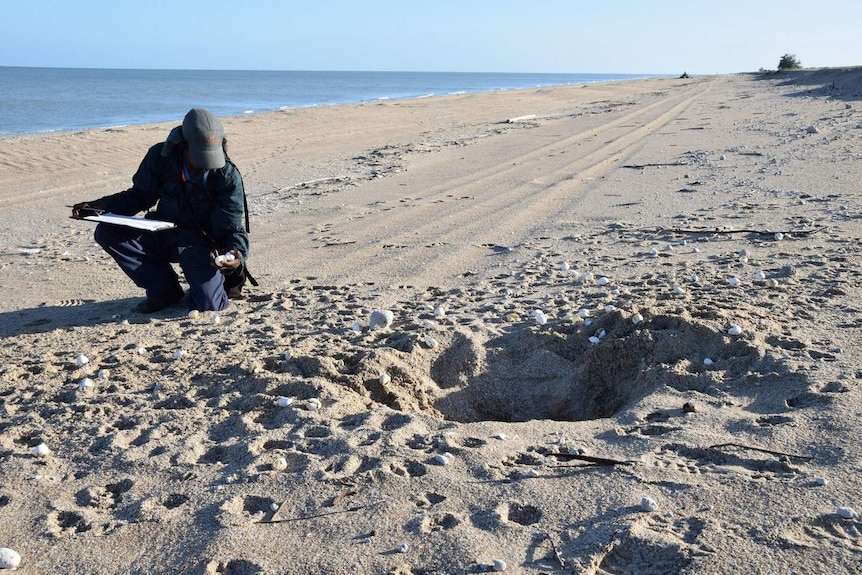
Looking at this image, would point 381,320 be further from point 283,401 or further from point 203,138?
point 203,138

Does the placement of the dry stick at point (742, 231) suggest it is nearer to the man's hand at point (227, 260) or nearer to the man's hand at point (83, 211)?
the man's hand at point (227, 260)

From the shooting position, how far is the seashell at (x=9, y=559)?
232 cm

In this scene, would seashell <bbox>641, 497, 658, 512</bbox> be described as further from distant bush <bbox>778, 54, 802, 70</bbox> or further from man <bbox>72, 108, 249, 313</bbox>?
distant bush <bbox>778, 54, 802, 70</bbox>

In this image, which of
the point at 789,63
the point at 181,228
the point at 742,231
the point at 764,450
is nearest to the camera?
the point at 764,450

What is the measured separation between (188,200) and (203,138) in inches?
20.7

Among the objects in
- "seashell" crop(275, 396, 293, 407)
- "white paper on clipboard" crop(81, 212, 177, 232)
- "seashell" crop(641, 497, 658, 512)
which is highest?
"white paper on clipboard" crop(81, 212, 177, 232)

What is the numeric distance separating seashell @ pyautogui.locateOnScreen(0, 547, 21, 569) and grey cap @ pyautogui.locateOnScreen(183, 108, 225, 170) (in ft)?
8.15

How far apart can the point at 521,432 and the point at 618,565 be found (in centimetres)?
95

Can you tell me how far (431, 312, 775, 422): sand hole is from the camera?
12.2ft

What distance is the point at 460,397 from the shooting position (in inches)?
151

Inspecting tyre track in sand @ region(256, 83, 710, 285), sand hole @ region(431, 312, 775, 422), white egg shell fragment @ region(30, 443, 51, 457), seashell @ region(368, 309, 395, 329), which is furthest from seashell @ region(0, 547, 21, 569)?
tyre track in sand @ region(256, 83, 710, 285)

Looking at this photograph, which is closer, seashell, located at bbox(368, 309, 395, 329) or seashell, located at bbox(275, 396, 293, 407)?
seashell, located at bbox(275, 396, 293, 407)

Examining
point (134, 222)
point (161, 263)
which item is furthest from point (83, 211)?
point (161, 263)

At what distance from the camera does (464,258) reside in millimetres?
5832
